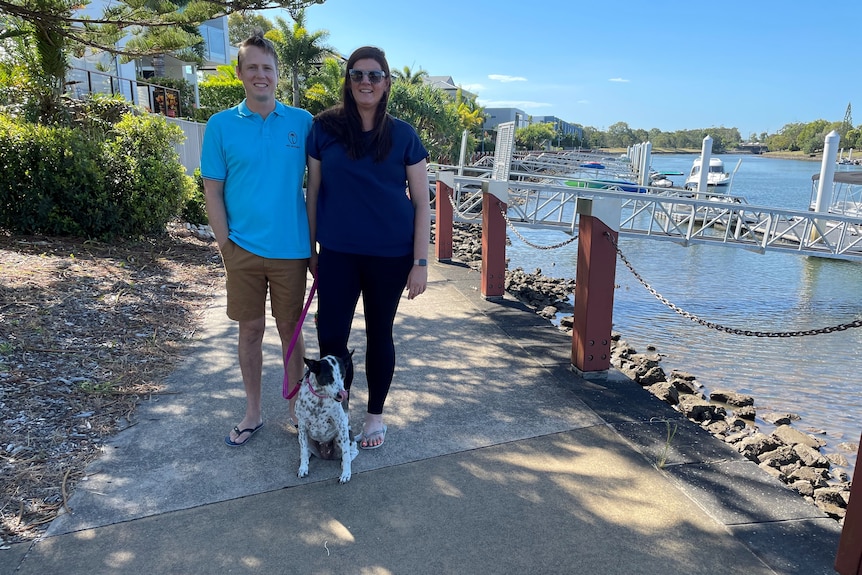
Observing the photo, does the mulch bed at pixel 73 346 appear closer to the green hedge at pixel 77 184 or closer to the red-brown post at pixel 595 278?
the green hedge at pixel 77 184

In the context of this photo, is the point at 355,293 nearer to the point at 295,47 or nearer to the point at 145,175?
the point at 145,175

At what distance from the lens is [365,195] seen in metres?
2.67

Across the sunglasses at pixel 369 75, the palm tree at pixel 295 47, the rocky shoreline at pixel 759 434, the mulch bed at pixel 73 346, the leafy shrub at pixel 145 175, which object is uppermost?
the palm tree at pixel 295 47

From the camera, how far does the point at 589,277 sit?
4012 millimetres

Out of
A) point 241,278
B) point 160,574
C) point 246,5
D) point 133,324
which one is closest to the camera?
point 160,574

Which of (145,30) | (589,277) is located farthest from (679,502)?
(145,30)

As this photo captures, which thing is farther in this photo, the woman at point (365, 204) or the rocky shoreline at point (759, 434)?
the rocky shoreline at point (759, 434)

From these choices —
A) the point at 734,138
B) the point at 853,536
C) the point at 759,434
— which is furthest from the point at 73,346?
the point at 734,138

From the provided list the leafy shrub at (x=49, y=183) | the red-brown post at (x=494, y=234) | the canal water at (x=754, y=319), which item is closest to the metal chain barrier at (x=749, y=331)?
the red-brown post at (x=494, y=234)

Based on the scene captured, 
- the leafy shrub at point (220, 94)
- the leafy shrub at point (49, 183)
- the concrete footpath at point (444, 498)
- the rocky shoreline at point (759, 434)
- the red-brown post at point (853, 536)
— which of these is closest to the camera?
the red-brown post at point (853, 536)

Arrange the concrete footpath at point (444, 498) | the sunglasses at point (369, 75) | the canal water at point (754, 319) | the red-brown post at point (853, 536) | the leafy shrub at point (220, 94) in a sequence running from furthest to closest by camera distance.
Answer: the leafy shrub at point (220, 94), the canal water at point (754, 319), the sunglasses at point (369, 75), the concrete footpath at point (444, 498), the red-brown post at point (853, 536)

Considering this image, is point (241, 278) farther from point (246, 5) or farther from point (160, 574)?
point (246, 5)

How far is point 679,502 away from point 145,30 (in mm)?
10421

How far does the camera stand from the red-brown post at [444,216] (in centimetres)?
838
